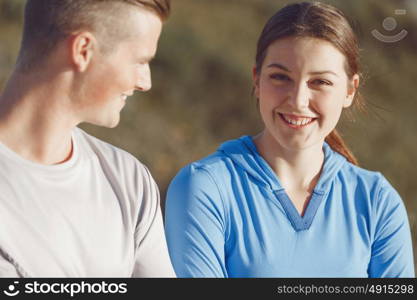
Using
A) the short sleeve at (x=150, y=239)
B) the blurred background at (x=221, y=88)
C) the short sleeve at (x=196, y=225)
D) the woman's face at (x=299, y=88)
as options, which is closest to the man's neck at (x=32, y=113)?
the short sleeve at (x=150, y=239)

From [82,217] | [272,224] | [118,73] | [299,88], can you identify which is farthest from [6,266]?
[299,88]

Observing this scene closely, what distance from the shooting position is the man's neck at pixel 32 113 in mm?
2193

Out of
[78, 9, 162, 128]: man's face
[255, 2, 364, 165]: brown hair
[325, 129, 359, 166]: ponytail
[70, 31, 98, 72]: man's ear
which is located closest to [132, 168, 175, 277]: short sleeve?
[78, 9, 162, 128]: man's face

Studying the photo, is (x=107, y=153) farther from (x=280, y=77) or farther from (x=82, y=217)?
(x=280, y=77)

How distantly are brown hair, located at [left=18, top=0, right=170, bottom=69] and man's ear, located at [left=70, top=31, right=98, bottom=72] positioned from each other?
0.02 meters

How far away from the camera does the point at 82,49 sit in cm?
221

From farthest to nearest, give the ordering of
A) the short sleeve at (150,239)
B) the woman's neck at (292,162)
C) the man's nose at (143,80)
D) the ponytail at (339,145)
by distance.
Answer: the ponytail at (339,145) < the woman's neck at (292,162) < the short sleeve at (150,239) < the man's nose at (143,80)

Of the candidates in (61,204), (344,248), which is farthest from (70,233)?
(344,248)

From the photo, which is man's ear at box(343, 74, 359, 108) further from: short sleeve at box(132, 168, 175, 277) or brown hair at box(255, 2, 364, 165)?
short sleeve at box(132, 168, 175, 277)

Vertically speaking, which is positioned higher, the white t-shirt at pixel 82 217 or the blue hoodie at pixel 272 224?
the blue hoodie at pixel 272 224

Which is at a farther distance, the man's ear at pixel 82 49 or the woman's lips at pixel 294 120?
the woman's lips at pixel 294 120

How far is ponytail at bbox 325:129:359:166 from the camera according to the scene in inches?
130

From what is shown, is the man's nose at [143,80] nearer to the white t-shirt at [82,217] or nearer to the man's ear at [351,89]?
the white t-shirt at [82,217]

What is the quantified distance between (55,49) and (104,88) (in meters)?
0.16
